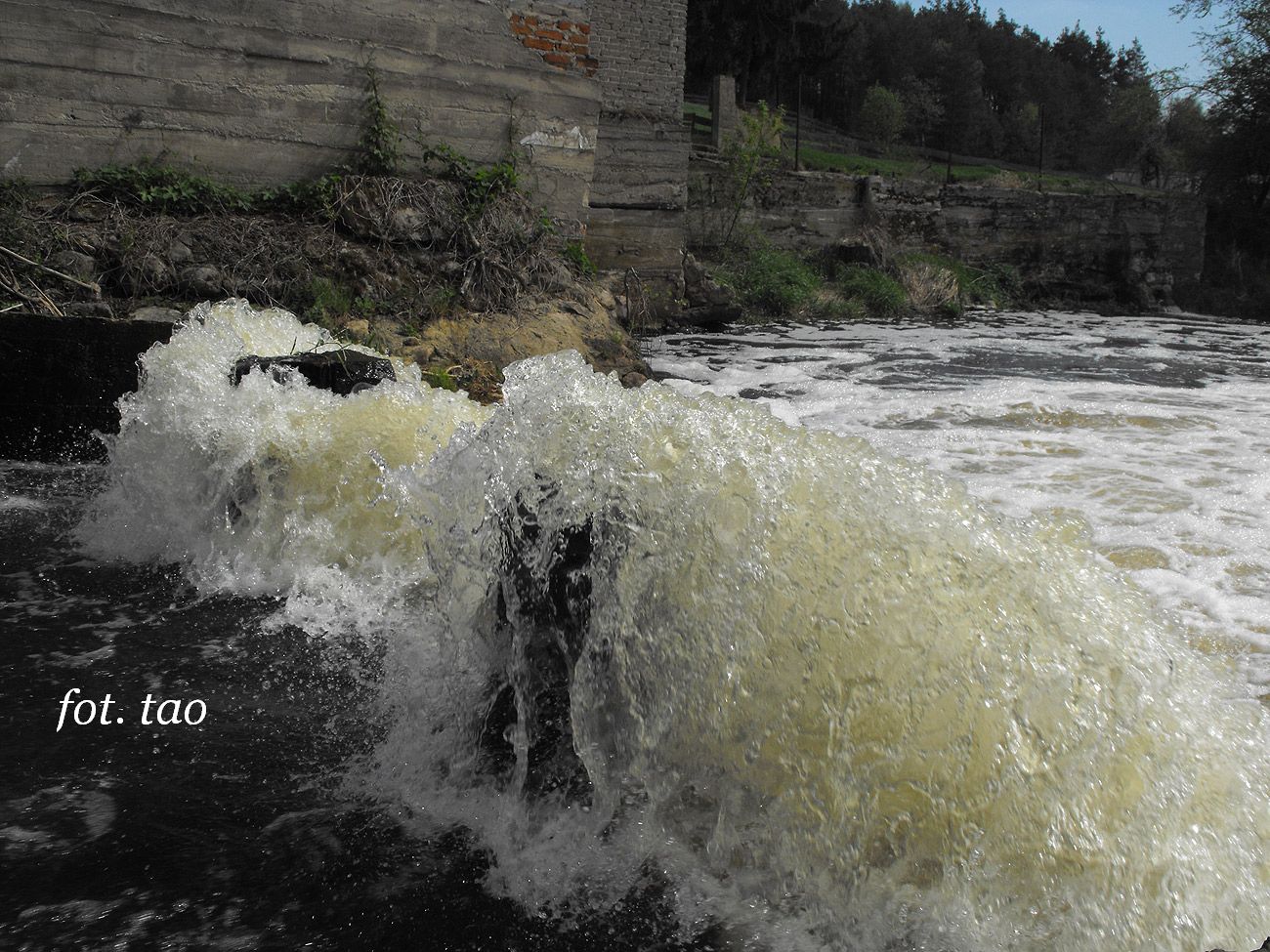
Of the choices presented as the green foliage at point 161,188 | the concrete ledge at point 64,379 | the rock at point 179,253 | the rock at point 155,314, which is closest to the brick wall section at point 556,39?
the green foliage at point 161,188

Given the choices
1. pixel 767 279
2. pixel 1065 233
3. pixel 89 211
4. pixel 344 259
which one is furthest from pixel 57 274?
pixel 1065 233

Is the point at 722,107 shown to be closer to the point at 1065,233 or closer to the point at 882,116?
the point at 1065,233

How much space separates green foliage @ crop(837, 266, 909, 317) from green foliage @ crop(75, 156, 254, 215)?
11286 mm

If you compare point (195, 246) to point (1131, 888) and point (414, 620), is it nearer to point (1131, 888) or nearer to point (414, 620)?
point (414, 620)

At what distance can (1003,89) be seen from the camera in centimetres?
4822

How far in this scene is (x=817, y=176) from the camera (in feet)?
59.0

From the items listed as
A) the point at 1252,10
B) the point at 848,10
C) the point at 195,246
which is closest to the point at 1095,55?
the point at 848,10

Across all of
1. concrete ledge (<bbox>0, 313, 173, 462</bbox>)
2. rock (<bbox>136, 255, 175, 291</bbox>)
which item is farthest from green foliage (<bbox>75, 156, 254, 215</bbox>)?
concrete ledge (<bbox>0, 313, 173, 462</bbox>)

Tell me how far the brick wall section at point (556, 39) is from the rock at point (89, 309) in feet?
12.4

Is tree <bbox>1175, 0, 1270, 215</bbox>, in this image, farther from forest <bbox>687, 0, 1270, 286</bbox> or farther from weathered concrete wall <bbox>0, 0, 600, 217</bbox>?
weathered concrete wall <bbox>0, 0, 600, 217</bbox>

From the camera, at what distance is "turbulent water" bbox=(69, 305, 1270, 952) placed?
1.72 meters

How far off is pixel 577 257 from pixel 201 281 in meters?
3.11

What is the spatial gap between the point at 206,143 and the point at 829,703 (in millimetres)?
6349

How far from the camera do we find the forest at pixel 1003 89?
21375mm
